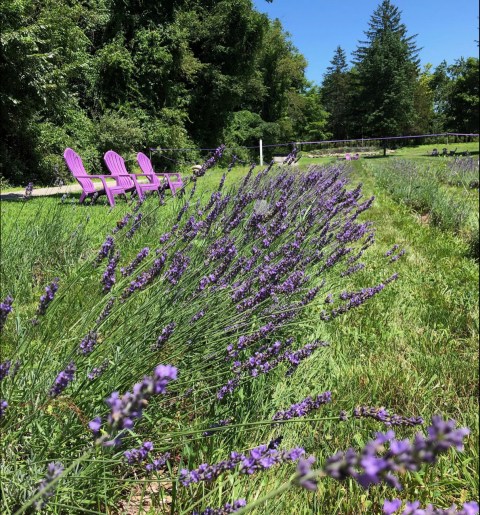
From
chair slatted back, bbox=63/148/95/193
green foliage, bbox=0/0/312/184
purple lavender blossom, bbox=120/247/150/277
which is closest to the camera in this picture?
purple lavender blossom, bbox=120/247/150/277

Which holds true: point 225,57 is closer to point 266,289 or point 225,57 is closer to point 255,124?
point 255,124

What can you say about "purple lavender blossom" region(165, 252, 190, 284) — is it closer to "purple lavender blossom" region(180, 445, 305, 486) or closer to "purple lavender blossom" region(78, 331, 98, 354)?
"purple lavender blossom" region(78, 331, 98, 354)

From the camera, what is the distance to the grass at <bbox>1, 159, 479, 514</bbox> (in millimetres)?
1026

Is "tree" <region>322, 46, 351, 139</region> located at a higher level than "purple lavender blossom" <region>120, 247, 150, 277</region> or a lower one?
higher

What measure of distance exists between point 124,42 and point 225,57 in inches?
338

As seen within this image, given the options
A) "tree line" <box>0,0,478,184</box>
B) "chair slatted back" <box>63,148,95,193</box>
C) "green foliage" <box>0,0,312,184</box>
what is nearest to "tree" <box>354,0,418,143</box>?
"tree line" <box>0,0,478,184</box>

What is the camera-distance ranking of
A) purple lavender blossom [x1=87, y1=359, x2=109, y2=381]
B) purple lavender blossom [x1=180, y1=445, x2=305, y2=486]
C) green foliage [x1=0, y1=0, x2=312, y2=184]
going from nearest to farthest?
purple lavender blossom [x1=180, y1=445, x2=305, y2=486]
purple lavender blossom [x1=87, y1=359, x2=109, y2=381]
green foliage [x1=0, y1=0, x2=312, y2=184]

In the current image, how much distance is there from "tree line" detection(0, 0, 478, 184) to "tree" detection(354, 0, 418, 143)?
144 millimetres

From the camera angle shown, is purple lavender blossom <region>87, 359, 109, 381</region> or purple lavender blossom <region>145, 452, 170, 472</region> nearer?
purple lavender blossom <region>145, 452, 170, 472</region>

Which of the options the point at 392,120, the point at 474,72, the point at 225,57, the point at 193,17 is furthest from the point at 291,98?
the point at 193,17

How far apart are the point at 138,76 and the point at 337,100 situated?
39.0 metres

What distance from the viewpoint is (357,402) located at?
1482 mm

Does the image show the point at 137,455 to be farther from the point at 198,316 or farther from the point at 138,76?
the point at 138,76

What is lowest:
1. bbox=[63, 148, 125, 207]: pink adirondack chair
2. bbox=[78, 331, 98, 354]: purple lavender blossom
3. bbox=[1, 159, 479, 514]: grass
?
bbox=[1, 159, 479, 514]: grass
